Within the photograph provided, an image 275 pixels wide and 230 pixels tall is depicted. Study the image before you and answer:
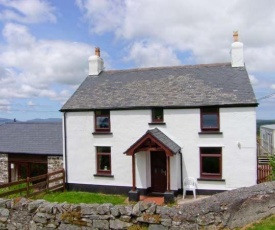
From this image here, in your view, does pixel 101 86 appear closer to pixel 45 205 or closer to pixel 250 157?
pixel 250 157

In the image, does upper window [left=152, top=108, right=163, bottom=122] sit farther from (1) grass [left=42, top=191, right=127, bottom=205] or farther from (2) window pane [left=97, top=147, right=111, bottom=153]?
(1) grass [left=42, top=191, right=127, bottom=205]

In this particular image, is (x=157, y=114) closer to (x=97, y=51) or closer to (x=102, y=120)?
(x=102, y=120)

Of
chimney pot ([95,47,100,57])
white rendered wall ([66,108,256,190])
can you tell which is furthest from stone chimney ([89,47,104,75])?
white rendered wall ([66,108,256,190])

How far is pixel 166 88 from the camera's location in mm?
17984

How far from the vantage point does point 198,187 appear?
1630 centimetres

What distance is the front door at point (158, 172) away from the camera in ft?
55.4

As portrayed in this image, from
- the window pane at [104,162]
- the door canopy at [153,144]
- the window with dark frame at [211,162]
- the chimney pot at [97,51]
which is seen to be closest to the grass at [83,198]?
the window pane at [104,162]

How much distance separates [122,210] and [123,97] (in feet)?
33.8

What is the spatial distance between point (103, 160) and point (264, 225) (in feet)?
38.5

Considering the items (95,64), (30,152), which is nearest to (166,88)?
(95,64)

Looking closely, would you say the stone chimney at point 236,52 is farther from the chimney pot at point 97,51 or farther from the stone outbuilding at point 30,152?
the stone outbuilding at point 30,152

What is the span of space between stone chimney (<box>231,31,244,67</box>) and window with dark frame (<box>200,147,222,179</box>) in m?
5.39

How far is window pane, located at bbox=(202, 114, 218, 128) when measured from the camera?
16.2m

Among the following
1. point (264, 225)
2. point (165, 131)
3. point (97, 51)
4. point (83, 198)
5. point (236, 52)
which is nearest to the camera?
point (264, 225)
